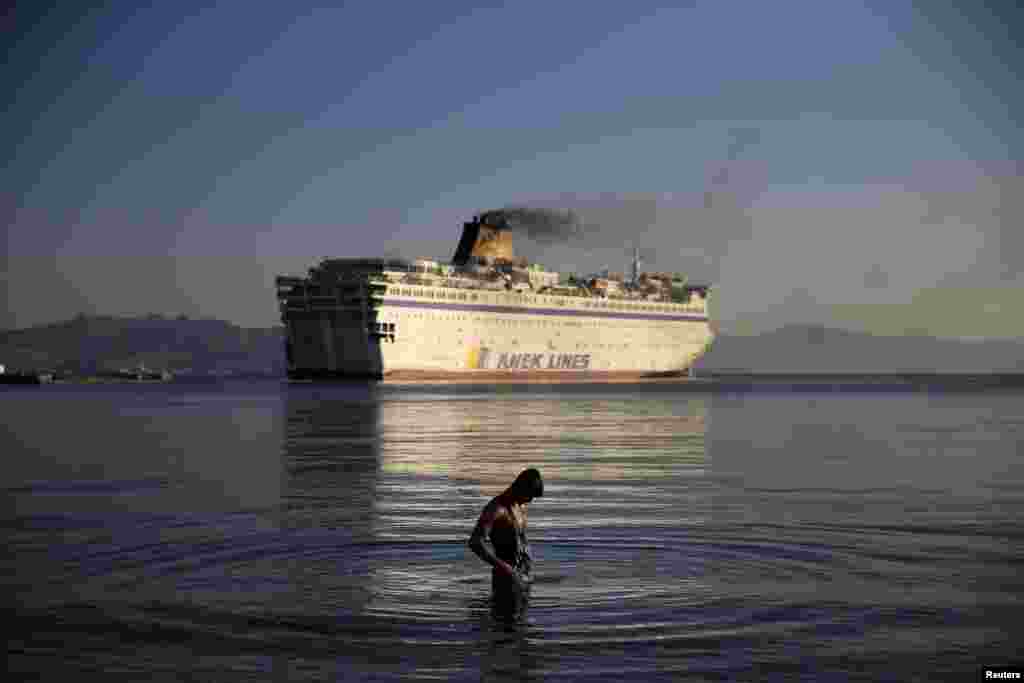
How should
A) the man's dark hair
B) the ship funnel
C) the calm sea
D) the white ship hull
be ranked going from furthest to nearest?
the ship funnel → the white ship hull → the man's dark hair → the calm sea

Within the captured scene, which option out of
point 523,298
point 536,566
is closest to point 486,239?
point 523,298

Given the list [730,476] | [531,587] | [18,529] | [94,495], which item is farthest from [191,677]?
[730,476]

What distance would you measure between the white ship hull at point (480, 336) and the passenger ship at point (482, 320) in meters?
0.13

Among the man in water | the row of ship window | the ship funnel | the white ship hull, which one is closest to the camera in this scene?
the man in water

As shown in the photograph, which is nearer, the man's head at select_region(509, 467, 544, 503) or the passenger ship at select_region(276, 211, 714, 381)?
the man's head at select_region(509, 467, 544, 503)

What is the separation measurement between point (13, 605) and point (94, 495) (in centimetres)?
881

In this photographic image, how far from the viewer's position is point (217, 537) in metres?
14.0

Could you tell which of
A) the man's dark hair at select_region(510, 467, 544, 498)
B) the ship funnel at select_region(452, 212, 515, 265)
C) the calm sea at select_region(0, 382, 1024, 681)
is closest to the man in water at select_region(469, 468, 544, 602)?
the man's dark hair at select_region(510, 467, 544, 498)

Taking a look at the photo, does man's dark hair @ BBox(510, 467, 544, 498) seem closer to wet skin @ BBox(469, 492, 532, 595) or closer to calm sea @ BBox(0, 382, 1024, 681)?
wet skin @ BBox(469, 492, 532, 595)

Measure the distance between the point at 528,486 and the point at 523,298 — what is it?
120 m

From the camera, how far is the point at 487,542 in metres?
10.1

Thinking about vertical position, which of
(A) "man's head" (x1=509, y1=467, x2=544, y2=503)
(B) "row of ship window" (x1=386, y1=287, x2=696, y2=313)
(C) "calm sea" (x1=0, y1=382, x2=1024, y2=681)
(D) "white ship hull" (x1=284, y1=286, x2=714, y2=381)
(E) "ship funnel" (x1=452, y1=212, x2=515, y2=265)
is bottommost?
(C) "calm sea" (x1=0, y1=382, x2=1024, y2=681)

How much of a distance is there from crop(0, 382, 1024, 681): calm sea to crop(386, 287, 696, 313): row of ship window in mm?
87483

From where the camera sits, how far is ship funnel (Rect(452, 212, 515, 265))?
454 ft
